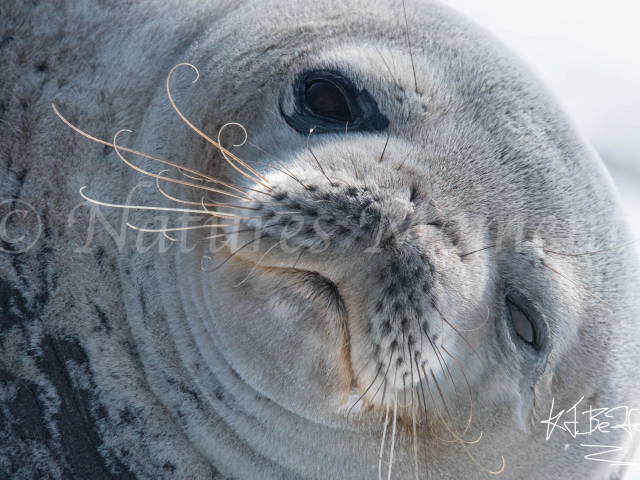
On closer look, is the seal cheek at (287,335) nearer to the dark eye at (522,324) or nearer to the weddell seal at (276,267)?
the weddell seal at (276,267)

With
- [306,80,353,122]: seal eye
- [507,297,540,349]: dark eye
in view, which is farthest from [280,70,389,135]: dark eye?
[507,297,540,349]: dark eye

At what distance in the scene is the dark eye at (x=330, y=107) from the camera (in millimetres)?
1762

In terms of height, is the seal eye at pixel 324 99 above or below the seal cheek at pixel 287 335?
above

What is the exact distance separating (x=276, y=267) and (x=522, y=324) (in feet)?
2.67

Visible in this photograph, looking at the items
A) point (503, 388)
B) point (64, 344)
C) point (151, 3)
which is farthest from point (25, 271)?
point (503, 388)

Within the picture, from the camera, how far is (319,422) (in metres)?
1.77

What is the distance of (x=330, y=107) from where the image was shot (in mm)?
1792

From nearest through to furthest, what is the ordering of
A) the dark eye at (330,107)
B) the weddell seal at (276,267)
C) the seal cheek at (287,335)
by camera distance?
the seal cheek at (287,335) → the weddell seal at (276,267) → the dark eye at (330,107)

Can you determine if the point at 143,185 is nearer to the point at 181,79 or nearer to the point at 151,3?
the point at 181,79

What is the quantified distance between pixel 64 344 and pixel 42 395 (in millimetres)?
169
